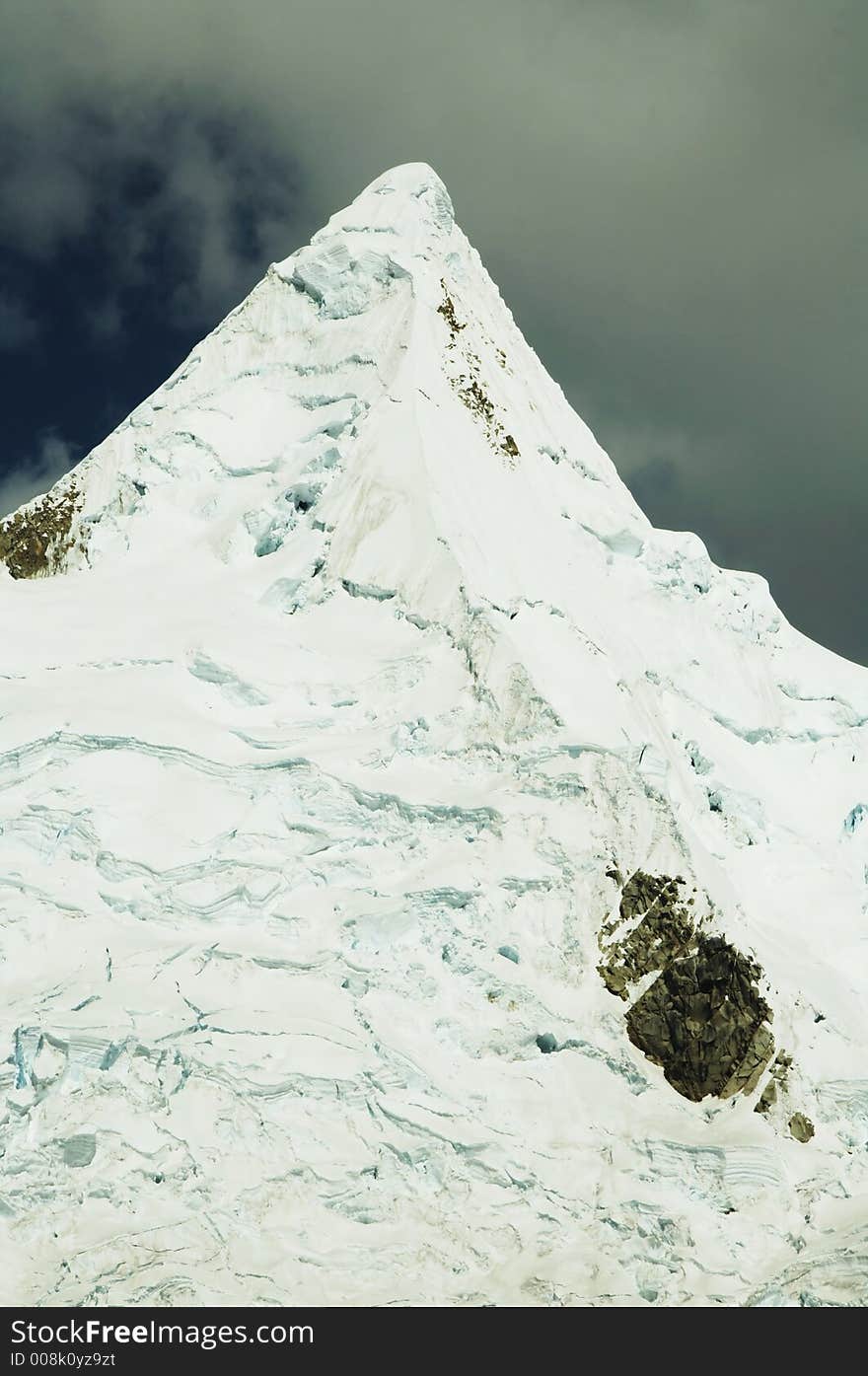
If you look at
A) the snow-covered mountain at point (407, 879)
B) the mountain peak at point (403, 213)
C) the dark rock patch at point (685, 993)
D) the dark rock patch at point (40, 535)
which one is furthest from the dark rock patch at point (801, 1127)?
the mountain peak at point (403, 213)

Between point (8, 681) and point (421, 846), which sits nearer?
point (421, 846)

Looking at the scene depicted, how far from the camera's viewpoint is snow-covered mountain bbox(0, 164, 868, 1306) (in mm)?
35344

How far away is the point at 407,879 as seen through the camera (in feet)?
137

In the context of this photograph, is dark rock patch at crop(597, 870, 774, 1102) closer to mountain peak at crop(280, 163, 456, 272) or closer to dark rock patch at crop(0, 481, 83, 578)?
dark rock patch at crop(0, 481, 83, 578)

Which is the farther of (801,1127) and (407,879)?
(407,879)

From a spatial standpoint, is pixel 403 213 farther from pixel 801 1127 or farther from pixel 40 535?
pixel 801 1127

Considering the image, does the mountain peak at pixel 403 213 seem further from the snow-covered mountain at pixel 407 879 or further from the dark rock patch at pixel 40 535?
the dark rock patch at pixel 40 535

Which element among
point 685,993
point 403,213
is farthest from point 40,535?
point 685,993

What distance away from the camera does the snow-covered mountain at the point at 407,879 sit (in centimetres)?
3534

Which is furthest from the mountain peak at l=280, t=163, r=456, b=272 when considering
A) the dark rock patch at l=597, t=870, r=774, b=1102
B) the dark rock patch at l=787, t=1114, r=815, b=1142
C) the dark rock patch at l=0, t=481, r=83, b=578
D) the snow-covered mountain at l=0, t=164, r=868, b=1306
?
the dark rock patch at l=787, t=1114, r=815, b=1142

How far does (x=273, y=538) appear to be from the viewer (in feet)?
180

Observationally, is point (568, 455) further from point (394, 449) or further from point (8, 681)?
point (8, 681)
